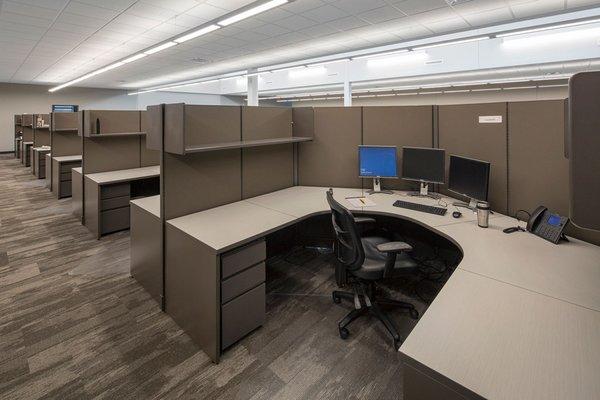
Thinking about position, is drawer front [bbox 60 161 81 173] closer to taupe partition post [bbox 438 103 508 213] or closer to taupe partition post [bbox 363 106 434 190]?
taupe partition post [bbox 363 106 434 190]

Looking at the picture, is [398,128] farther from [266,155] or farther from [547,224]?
[547,224]

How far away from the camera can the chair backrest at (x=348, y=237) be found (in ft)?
6.03

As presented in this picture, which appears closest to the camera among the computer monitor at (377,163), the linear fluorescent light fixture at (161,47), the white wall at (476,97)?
the computer monitor at (377,163)

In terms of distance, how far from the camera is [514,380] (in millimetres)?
833

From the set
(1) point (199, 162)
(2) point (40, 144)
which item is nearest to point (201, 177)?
(1) point (199, 162)

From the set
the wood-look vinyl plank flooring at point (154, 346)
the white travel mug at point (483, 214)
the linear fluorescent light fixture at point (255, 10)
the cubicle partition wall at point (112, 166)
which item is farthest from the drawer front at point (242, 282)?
the linear fluorescent light fixture at point (255, 10)

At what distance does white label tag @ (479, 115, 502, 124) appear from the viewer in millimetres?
2263

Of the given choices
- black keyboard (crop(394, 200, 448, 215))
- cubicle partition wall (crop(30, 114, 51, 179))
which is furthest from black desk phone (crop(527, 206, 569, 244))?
cubicle partition wall (crop(30, 114, 51, 179))

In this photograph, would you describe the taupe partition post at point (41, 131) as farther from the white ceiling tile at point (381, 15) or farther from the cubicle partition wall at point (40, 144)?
the white ceiling tile at point (381, 15)

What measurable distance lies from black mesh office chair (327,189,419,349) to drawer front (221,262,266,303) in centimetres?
55

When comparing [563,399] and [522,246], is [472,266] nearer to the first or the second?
[522,246]

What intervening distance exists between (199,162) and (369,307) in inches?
61.8

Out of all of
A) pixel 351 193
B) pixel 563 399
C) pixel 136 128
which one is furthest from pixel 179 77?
pixel 563 399

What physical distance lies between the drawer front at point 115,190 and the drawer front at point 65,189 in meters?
2.36
